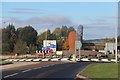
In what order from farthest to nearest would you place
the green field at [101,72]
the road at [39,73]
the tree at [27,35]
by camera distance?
the tree at [27,35], the road at [39,73], the green field at [101,72]

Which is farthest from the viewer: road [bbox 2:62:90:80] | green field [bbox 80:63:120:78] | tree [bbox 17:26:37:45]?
tree [bbox 17:26:37:45]

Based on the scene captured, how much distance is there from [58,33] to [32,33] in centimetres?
3039

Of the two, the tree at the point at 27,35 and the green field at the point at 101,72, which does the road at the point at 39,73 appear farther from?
the tree at the point at 27,35

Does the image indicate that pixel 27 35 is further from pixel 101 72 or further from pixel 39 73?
pixel 101 72

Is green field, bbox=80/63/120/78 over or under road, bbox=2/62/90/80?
over

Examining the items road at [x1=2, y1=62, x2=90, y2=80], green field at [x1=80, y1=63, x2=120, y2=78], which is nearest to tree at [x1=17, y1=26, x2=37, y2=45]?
road at [x1=2, y1=62, x2=90, y2=80]

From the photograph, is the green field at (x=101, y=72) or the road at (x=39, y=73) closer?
the green field at (x=101, y=72)

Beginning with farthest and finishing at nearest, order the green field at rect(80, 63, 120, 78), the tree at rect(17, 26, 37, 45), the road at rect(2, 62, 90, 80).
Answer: the tree at rect(17, 26, 37, 45), the road at rect(2, 62, 90, 80), the green field at rect(80, 63, 120, 78)

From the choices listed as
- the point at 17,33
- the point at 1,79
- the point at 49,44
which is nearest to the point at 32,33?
the point at 17,33

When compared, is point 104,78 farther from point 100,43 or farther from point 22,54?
point 100,43

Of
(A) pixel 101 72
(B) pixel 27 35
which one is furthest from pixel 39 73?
(B) pixel 27 35

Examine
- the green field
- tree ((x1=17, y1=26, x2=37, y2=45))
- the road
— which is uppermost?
tree ((x1=17, y1=26, x2=37, y2=45))

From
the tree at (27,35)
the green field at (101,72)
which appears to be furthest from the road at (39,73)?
the tree at (27,35)

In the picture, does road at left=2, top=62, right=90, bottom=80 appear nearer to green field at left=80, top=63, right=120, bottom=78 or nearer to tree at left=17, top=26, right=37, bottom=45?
green field at left=80, top=63, right=120, bottom=78
